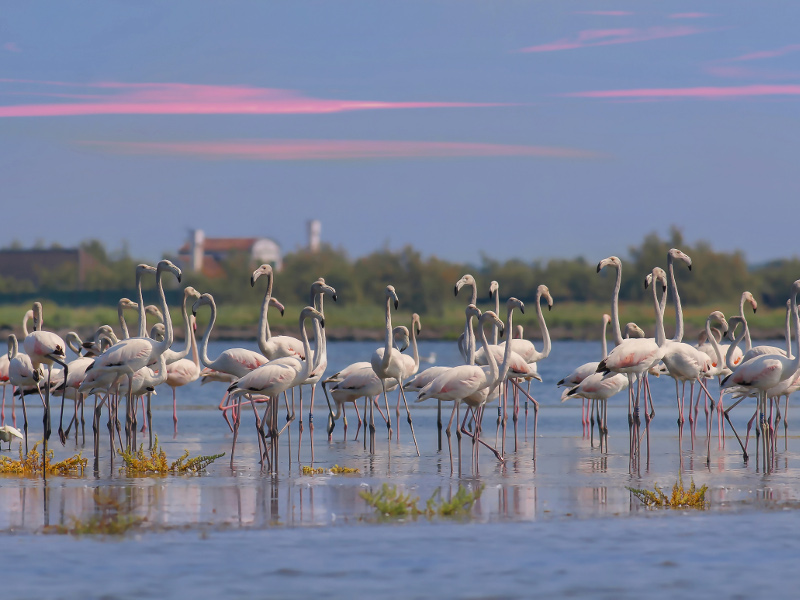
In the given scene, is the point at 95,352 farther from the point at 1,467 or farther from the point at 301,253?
the point at 301,253

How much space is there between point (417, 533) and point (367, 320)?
170 ft

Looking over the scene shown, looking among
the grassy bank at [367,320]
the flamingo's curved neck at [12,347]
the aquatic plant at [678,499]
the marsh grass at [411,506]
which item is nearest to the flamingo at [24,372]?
the flamingo's curved neck at [12,347]

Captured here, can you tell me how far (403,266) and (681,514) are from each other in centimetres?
5321

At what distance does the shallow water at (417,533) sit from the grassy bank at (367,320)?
4076cm

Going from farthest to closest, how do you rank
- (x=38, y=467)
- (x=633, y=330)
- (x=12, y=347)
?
(x=633, y=330) < (x=12, y=347) < (x=38, y=467)

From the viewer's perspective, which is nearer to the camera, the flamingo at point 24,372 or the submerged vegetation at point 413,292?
the flamingo at point 24,372

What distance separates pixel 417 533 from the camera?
333 inches

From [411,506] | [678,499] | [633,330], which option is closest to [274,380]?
[411,506]

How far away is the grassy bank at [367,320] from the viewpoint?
54.2 meters

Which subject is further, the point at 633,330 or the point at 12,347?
the point at 633,330

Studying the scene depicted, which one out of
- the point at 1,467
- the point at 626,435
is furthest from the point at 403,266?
the point at 1,467

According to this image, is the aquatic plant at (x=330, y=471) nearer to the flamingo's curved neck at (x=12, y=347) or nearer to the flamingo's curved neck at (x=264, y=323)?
the flamingo's curved neck at (x=264, y=323)

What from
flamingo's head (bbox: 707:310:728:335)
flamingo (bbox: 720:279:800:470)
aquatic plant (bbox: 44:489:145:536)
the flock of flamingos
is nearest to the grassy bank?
flamingo's head (bbox: 707:310:728:335)

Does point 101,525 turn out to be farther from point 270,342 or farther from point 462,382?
point 270,342
